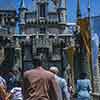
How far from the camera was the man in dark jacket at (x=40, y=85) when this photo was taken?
697 centimetres

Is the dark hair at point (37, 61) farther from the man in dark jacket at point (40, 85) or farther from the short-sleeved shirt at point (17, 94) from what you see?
the short-sleeved shirt at point (17, 94)

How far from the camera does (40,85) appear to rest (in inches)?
276

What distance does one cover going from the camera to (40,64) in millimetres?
7098

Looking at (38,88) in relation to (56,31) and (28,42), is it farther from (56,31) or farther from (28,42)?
(56,31)

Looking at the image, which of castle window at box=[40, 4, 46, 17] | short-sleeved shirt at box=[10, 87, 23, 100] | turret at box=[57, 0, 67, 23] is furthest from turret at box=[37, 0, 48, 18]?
short-sleeved shirt at box=[10, 87, 23, 100]

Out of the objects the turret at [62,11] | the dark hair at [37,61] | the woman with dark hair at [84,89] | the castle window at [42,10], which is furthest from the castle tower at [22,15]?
the dark hair at [37,61]

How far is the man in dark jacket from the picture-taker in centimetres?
697

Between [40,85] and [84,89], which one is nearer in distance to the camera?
[40,85]

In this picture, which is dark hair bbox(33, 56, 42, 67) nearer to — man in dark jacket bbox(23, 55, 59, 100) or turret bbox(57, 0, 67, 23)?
man in dark jacket bbox(23, 55, 59, 100)

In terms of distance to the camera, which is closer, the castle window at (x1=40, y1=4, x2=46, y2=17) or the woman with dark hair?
the woman with dark hair

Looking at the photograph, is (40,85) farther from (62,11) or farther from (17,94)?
(62,11)

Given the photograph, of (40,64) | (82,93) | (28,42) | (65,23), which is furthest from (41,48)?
(40,64)

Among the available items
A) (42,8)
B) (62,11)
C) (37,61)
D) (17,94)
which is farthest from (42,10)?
(37,61)

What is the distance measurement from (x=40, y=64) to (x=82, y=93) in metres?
6.45
